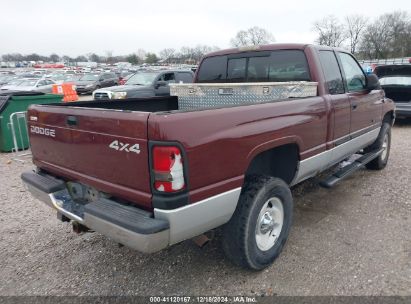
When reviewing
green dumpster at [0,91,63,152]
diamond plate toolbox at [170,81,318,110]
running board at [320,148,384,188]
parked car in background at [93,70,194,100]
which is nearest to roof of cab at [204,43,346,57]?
diamond plate toolbox at [170,81,318,110]

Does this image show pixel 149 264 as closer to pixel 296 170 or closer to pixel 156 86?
pixel 296 170

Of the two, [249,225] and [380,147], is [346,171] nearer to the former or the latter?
[380,147]

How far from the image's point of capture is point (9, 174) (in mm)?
6402

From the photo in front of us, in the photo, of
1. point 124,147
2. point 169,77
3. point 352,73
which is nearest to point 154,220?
point 124,147

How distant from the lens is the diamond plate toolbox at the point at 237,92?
3.80 m

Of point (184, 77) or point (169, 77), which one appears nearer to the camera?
point (169, 77)

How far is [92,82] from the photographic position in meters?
26.8

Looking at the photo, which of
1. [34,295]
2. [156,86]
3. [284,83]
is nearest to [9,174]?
[34,295]

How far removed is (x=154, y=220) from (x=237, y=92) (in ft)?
7.89

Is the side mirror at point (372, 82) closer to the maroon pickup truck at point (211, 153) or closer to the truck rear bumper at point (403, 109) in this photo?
the maroon pickup truck at point (211, 153)

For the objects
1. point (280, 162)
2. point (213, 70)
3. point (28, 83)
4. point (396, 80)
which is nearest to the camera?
point (280, 162)

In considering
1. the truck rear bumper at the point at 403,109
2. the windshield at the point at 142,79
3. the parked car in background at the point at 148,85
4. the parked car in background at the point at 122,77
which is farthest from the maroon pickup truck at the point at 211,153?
the parked car in background at the point at 122,77

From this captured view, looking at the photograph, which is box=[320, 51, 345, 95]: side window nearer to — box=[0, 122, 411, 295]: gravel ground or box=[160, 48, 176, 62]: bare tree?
box=[0, 122, 411, 295]: gravel ground

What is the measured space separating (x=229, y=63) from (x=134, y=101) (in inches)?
53.0
